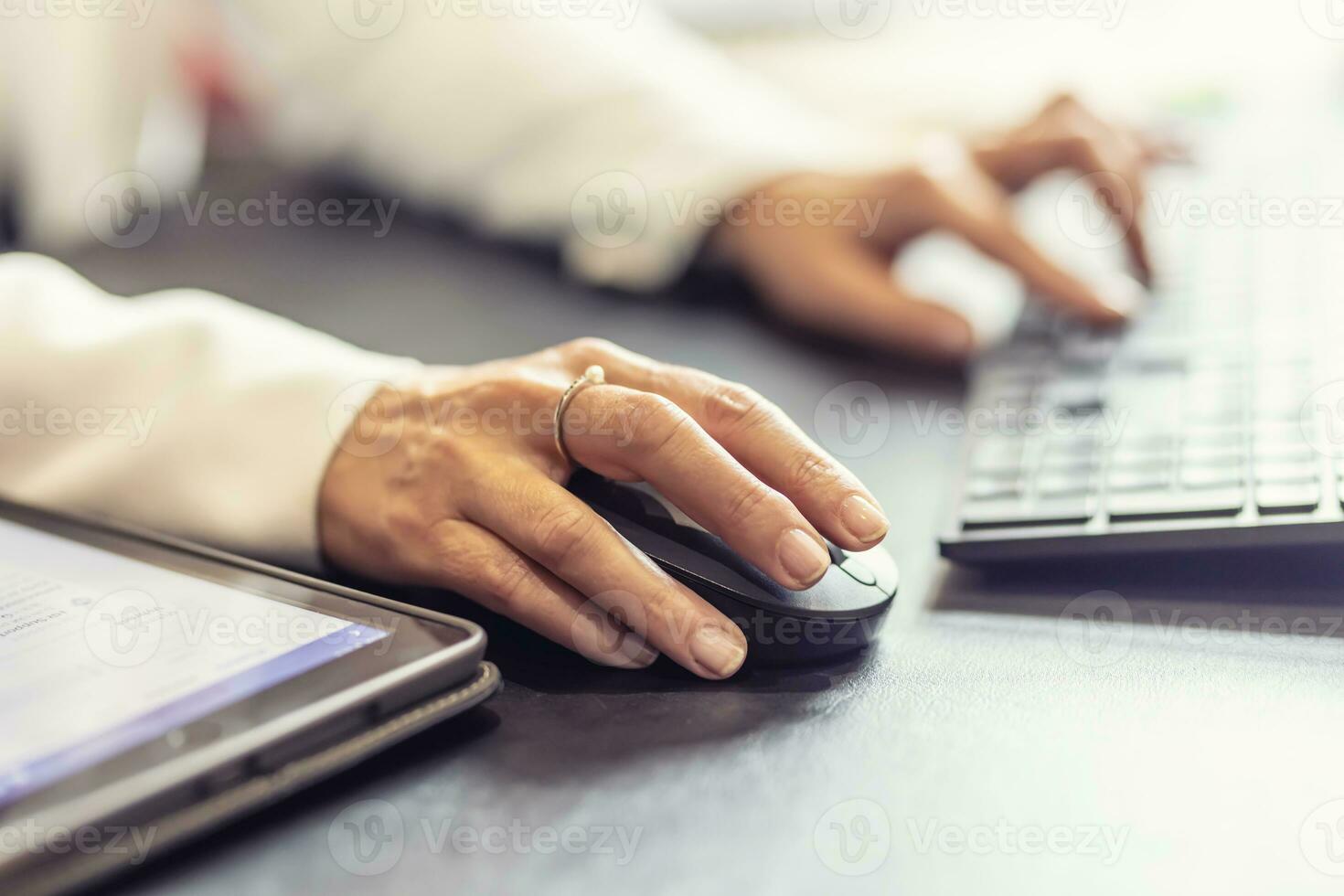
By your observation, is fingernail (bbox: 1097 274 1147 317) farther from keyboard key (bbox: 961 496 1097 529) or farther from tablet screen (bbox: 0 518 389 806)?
tablet screen (bbox: 0 518 389 806)

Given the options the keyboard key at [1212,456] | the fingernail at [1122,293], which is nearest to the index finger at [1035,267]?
the fingernail at [1122,293]

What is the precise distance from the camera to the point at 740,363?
70cm

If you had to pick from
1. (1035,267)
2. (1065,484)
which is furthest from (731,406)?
(1035,267)

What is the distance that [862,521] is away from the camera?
39cm

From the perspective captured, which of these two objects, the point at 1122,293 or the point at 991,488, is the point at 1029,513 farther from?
the point at 1122,293

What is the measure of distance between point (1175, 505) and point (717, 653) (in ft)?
0.61

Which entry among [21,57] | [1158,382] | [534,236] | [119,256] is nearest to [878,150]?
[534,236]

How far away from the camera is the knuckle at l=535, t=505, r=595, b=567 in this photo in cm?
40

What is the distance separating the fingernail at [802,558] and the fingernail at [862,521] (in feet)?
0.07

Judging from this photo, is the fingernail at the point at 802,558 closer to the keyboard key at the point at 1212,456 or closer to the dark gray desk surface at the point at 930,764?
the dark gray desk surface at the point at 930,764

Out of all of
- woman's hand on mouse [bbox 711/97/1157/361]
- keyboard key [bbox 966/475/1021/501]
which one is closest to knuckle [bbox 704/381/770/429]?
keyboard key [bbox 966/475/1021/501]

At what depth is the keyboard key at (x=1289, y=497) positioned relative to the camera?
41 centimetres

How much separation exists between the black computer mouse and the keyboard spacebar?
10cm

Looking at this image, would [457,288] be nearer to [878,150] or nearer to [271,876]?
[878,150]
